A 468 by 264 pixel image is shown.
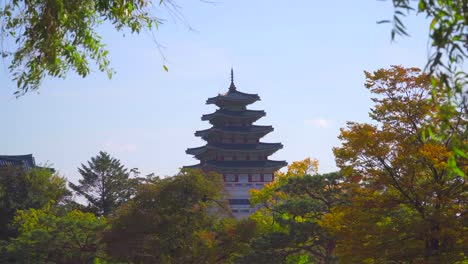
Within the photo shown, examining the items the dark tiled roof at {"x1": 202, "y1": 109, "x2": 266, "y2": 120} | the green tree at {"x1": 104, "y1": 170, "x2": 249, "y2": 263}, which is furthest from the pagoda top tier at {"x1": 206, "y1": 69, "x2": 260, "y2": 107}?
the green tree at {"x1": 104, "y1": 170, "x2": 249, "y2": 263}

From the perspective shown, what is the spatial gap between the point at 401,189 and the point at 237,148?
4185cm

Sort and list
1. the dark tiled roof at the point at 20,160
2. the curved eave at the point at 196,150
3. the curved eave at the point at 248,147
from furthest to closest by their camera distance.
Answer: the curved eave at the point at 196,150 → the curved eave at the point at 248,147 → the dark tiled roof at the point at 20,160

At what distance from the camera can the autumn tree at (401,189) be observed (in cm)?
1474

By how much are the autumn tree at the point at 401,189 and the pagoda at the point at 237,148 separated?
121ft

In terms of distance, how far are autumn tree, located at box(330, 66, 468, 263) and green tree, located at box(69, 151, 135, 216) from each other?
3290cm

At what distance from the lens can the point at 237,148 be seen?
188ft

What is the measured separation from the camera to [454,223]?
14391 mm

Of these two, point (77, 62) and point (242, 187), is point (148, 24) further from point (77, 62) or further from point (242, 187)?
point (242, 187)

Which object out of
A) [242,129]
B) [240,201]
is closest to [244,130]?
[242,129]

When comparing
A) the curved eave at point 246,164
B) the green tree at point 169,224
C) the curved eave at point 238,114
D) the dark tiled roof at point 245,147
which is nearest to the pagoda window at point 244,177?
the curved eave at point 246,164

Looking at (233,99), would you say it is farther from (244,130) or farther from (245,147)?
(245,147)

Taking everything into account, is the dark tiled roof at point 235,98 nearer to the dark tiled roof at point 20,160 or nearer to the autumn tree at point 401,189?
the dark tiled roof at point 20,160

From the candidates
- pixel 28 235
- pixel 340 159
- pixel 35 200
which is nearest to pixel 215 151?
pixel 35 200

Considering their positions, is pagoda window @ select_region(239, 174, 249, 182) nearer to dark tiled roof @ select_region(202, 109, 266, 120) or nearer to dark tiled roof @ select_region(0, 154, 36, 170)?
dark tiled roof @ select_region(202, 109, 266, 120)
